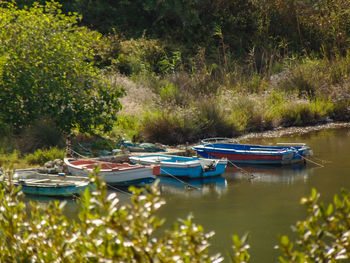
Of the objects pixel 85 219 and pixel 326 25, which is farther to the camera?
pixel 326 25

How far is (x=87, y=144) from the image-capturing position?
17203 mm

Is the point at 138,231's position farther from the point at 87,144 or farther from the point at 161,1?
the point at 161,1

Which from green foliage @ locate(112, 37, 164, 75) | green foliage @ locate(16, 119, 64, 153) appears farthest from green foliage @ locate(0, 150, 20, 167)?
green foliage @ locate(112, 37, 164, 75)

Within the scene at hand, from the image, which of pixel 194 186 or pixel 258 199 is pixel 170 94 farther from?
pixel 258 199

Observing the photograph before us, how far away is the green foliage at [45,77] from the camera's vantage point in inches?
618

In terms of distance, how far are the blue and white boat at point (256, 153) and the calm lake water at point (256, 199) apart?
357 mm

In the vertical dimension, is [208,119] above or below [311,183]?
above

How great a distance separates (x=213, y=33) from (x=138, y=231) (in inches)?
1034

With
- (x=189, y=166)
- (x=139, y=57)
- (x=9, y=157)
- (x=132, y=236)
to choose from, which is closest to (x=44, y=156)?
(x=9, y=157)

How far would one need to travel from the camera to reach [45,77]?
15.9 meters

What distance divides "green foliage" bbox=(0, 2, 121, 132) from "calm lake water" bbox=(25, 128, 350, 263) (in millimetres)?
3132

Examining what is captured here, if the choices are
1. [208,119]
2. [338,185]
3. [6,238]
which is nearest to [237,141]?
[208,119]

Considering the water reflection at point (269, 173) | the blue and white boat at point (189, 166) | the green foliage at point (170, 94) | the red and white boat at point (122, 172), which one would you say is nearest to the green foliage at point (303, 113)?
the green foliage at point (170, 94)

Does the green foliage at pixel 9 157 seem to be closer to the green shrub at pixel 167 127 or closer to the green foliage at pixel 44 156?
the green foliage at pixel 44 156
